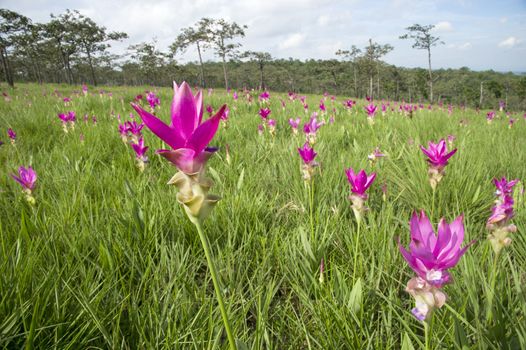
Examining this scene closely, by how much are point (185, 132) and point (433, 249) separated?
676 millimetres

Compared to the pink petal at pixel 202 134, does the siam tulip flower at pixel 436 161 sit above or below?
below

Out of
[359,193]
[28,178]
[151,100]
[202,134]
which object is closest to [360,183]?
[359,193]

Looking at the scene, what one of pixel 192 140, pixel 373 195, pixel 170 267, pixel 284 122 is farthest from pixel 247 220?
pixel 284 122

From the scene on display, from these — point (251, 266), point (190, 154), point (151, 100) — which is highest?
point (151, 100)

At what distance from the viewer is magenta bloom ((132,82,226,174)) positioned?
67cm

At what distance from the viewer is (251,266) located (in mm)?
1588

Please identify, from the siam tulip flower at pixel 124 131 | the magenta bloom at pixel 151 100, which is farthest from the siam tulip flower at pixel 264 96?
the siam tulip flower at pixel 124 131

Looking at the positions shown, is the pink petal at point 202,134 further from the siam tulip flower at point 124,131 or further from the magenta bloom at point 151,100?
the magenta bloom at point 151,100

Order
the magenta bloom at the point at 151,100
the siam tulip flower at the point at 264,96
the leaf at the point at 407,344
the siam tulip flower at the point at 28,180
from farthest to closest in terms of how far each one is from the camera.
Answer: the siam tulip flower at the point at 264,96 → the magenta bloom at the point at 151,100 → the siam tulip flower at the point at 28,180 → the leaf at the point at 407,344

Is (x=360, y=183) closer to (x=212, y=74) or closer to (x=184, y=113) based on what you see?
(x=184, y=113)

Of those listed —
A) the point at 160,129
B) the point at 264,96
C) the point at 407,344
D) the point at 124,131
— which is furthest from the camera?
the point at 264,96

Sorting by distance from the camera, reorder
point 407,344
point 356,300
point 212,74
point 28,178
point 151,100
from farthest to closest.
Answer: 1. point 212,74
2. point 151,100
3. point 28,178
4. point 356,300
5. point 407,344

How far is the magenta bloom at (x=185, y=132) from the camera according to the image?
2.20 ft

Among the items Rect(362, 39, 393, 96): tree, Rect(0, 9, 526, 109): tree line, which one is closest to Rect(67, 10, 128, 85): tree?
Rect(0, 9, 526, 109): tree line
